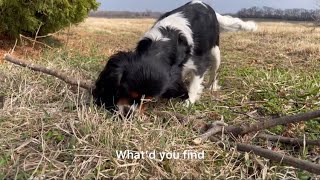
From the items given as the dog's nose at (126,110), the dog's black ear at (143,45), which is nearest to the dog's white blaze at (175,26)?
the dog's black ear at (143,45)

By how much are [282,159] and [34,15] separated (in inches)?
346

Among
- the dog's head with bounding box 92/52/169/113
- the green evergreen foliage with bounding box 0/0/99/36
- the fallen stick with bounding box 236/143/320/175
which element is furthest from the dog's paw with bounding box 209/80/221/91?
the green evergreen foliage with bounding box 0/0/99/36

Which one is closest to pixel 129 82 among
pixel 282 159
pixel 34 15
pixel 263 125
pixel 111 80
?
pixel 111 80

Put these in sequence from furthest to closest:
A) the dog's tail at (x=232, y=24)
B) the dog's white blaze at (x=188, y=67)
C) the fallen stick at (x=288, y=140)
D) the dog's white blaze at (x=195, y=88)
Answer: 1. the dog's tail at (x=232, y=24)
2. the dog's white blaze at (x=195, y=88)
3. the dog's white blaze at (x=188, y=67)
4. the fallen stick at (x=288, y=140)

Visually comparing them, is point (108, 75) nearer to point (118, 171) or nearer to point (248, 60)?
point (118, 171)

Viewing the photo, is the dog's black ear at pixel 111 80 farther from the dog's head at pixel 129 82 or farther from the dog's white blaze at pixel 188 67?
the dog's white blaze at pixel 188 67

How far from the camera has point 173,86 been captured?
150 inches

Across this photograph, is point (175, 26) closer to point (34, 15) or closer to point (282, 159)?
point (282, 159)

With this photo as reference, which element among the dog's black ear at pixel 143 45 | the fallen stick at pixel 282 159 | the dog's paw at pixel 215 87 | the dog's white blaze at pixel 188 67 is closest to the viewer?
the fallen stick at pixel 282 159

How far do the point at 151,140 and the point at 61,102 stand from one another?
142 centimetres

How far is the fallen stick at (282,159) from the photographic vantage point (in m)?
2.53

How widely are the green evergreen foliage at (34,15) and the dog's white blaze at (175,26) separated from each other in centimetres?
568

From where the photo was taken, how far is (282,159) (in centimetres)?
271

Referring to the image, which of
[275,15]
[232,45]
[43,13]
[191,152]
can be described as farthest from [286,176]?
[275,15]
